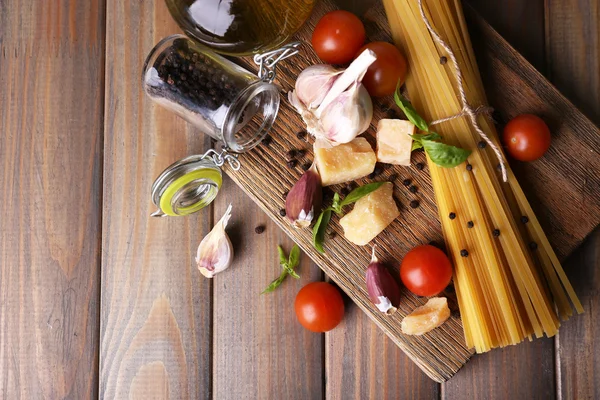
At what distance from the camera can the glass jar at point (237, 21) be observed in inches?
37.2

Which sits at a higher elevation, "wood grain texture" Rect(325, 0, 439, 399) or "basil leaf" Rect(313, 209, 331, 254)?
"basil leaf" Rect(313, 209, 331, 254)

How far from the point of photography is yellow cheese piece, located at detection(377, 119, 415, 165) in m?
1.06

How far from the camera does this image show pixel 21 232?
3.91 feet

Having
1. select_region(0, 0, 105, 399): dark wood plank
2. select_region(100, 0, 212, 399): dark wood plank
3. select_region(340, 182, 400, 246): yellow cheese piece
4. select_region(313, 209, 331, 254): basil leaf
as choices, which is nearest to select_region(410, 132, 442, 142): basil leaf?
select_region(340, 182, 400, 246): yellow cheese piece

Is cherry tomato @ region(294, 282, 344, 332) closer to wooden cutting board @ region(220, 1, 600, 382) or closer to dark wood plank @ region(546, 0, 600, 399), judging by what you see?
wooden cutting board @ region(220, 1, 600, 382)

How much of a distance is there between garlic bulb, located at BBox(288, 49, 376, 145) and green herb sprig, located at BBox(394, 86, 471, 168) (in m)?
0.07

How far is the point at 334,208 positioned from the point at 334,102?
21cm

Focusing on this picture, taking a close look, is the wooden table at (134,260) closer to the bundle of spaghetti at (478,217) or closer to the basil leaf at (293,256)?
the basil leaf at (293,256)

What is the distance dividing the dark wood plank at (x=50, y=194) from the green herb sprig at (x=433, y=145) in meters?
0.66

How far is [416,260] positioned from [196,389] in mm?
549

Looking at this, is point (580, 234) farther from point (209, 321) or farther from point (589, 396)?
point (209, 321)

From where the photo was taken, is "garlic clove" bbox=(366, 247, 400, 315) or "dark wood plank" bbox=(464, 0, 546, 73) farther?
"dark wood plank" bbox=(464, 0, 546, 73)

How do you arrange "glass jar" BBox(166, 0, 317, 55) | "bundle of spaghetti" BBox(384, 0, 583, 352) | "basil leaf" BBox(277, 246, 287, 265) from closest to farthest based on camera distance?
"glass jar" BBox(166, 0, 317, 55) → "bundle of spaghetti" BBox(384, 0, 583, 352) → "basil leaf" BBox(277, 246, 287, 265)

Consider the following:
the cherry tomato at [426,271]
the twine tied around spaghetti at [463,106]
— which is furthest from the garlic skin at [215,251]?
the twine tied around spaghetti at [463,106]
